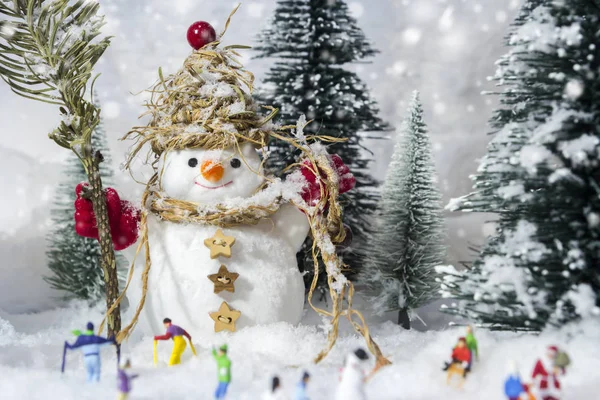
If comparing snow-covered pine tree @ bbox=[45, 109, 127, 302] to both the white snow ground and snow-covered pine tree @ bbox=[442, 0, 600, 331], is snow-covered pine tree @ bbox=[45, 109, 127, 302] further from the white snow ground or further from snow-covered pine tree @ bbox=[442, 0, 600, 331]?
snow-covered pine tree @ bbox=[442, 0, 600, 331]

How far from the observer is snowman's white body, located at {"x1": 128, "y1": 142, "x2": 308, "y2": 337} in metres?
1.72

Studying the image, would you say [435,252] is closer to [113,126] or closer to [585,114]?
[585,114]

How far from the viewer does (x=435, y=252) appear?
7.85ft

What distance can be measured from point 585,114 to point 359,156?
4.18 feet

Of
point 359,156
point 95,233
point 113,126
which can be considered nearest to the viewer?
point 95,233

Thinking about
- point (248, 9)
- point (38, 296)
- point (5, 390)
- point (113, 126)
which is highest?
point (248, 9)

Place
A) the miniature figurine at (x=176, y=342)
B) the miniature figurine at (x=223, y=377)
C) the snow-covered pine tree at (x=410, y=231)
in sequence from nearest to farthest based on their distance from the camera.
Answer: the miniature figurine at (x=223, y=377) < the miniature figurine at (x=176, y=342) < the snow-covered pine tree at (x=410, y=231)

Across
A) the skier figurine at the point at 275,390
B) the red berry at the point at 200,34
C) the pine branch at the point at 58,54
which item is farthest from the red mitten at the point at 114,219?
the skier figurine at the point at 275,390

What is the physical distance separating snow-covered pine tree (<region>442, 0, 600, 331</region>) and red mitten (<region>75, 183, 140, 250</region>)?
1.03 metres

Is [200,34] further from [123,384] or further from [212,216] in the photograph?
[123,384]

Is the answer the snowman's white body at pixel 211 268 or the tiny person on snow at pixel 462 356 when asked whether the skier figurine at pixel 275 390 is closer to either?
the tiny person on snow at pixel 462 356

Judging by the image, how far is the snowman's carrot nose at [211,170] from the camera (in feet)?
5.66

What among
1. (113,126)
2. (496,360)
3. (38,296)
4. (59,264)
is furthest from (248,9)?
(496,360)

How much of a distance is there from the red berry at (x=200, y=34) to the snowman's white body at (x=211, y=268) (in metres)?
0.38
